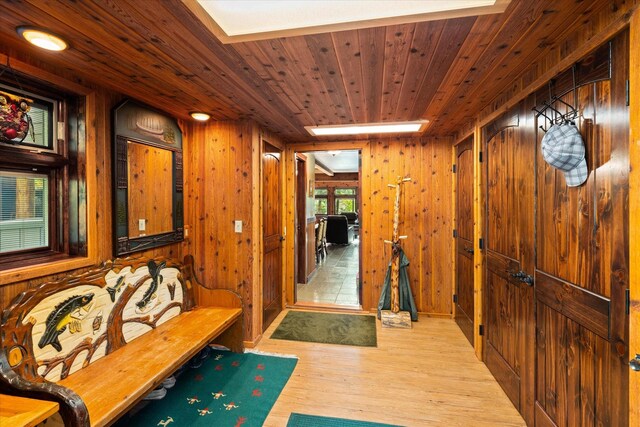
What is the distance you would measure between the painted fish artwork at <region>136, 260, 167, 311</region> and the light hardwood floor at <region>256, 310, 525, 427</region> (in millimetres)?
1195

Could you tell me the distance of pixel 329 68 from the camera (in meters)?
1.83

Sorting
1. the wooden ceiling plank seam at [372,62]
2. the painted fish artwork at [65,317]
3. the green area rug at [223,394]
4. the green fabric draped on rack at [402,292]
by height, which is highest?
the wooden ceiling plank seam at [372,62]

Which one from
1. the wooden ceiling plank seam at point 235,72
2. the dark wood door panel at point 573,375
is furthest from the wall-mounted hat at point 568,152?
the wooden ceiling plank seam at point 235,72

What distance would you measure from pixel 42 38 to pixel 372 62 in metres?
1.75

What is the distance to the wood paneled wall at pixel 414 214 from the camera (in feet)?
12.2

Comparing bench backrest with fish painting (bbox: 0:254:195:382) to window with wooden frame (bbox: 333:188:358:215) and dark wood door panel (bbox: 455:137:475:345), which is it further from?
window with wooden frame (bbox: 333:188:358:215)

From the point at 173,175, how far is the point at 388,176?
8.49ft

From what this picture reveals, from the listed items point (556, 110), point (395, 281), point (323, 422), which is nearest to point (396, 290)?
point (395, 281)

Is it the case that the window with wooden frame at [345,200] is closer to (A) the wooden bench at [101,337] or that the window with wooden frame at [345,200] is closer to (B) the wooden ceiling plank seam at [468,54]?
(B) the wooden ceiling plank seam at [468,54]

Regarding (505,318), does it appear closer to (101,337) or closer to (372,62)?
(372,62)

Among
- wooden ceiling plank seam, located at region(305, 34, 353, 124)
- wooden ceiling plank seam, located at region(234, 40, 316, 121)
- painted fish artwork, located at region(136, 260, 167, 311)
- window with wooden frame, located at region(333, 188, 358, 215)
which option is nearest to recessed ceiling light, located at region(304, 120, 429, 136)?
wooden ceiling plank seam, located at region(305, 34, 353, 124)

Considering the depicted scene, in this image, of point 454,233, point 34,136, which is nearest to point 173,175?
point 34,136

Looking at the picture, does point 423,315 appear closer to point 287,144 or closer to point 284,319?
point 284,319

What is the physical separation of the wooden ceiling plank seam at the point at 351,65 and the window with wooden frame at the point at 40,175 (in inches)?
70.4
